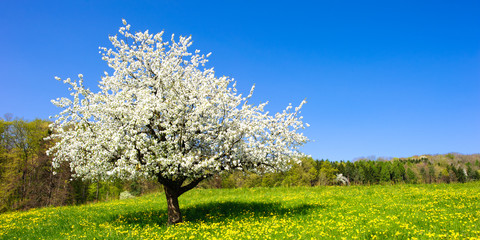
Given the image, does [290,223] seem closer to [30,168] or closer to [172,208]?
[172,208]

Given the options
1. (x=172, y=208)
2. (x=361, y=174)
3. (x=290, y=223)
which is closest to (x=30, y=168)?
(x=172, y=208)

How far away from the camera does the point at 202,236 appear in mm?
12516

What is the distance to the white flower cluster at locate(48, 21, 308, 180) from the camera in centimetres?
1389

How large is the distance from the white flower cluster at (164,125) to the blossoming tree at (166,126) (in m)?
0.05

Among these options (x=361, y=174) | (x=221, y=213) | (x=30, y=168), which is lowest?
(x=361, y=174)

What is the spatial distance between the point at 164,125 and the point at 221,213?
788 cm

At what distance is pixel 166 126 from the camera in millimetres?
14047

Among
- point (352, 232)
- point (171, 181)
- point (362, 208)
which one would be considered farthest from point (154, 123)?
point (362, 208)

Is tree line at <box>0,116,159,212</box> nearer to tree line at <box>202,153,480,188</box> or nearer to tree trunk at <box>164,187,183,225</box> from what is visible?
tree trunk at <box>164,187,183,225</box>

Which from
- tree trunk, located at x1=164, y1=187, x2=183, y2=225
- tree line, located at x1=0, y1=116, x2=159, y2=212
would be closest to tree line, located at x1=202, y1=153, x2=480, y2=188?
tree line, located at x1=0, y1=116, x2=159, y2=212

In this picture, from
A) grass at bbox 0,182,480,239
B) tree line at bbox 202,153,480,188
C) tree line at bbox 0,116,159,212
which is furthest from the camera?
tree line at bbox 202,153,480,188

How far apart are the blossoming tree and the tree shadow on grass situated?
1995 mm

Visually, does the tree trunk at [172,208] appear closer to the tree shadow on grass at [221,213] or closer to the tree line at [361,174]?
the tree shadow on grass at [221,213]

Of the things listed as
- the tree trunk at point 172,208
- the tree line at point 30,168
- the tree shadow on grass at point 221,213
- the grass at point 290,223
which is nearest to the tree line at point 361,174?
the tree line at point 30,168
